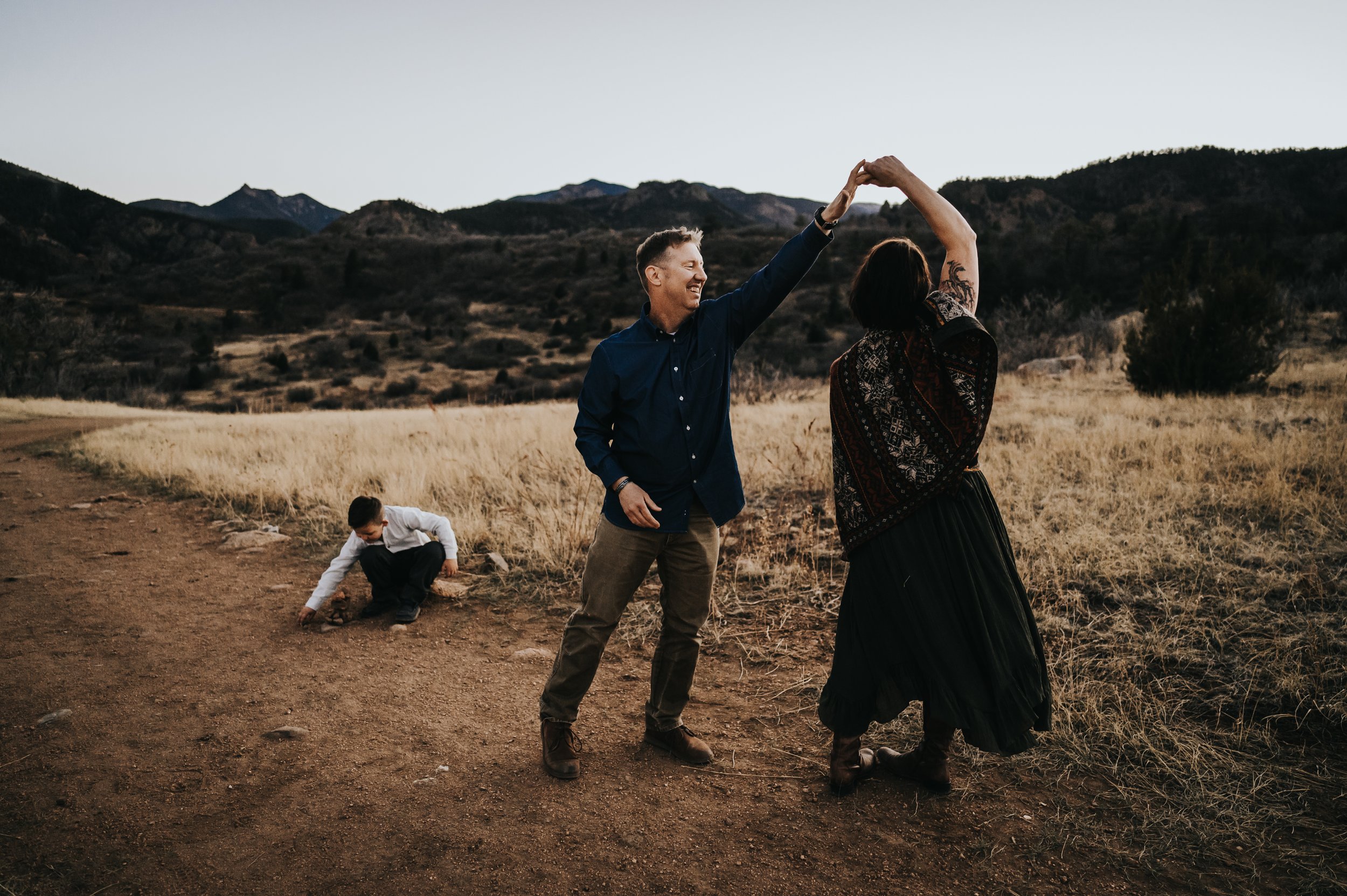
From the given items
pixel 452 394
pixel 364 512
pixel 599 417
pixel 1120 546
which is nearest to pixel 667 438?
pixel 599 417

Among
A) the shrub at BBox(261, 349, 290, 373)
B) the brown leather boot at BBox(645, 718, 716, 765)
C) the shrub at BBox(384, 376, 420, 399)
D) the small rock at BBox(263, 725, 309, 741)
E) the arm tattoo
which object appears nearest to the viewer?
the arm tattoo

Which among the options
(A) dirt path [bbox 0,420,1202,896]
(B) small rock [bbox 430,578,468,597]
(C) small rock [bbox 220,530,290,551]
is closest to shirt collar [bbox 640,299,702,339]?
(A) dirt path [bbox 0,420,1202,896]

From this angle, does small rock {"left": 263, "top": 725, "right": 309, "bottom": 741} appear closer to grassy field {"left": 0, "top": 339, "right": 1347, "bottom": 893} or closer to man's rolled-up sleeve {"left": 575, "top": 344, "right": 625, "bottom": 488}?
grassy field {"left": 0, "top": 339, "right": 1347, "bottom": 893}

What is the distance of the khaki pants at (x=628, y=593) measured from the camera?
251 cm

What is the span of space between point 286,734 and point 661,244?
2.69 metres

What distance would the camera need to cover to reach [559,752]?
105 inches

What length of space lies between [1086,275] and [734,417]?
2971cm

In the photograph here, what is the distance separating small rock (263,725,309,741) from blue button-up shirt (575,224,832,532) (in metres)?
1.79

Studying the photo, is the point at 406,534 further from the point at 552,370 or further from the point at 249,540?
the point at 552,370

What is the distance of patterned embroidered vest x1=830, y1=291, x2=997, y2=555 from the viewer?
209cm

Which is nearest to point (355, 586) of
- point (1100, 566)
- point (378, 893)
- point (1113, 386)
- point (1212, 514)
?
point (378, 893)

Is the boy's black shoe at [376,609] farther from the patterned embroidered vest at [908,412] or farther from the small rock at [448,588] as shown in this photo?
the patterned embroidered vest at [908,412]

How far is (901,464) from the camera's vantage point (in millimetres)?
2195

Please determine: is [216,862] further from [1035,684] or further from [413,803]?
[1035,684]
